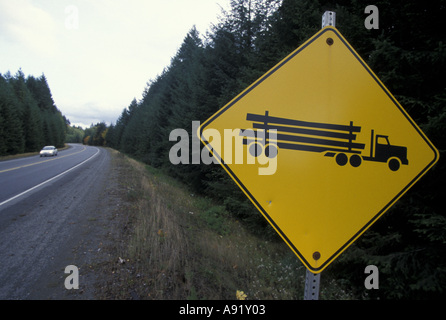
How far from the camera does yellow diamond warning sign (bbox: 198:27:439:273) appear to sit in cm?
161

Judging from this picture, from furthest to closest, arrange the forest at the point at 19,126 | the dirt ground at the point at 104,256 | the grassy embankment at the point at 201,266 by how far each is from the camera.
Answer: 1. the forest at the point at 19,126
2. the grassy embankment at the point at 201,266
3. the dirt ground at the point at 104,256

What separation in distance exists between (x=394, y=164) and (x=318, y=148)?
23.4 inches

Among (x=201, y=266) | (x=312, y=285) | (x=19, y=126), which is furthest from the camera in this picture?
(x=19, y=126)

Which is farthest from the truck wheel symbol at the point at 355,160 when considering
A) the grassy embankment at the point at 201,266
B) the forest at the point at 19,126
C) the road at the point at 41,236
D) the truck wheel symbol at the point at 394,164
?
the forest at the point at 19,126

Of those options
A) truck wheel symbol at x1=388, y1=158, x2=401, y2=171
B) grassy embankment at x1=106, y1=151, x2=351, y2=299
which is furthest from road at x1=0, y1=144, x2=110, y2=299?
truck wheel symbol at x1=388, y1=158, x2=401, y2=171

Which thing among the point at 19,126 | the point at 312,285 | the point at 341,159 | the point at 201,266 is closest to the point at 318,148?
the point at 341,159

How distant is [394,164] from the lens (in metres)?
1.67

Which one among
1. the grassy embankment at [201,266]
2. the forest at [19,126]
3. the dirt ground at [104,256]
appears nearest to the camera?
the dirt ground at [104,256]

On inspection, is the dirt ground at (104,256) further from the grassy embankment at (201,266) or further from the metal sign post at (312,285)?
the metal sign post at (312,285)

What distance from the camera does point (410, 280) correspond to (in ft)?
9.69

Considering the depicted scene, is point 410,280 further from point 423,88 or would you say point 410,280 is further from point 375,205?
point 423,88

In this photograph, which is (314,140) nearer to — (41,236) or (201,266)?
(201,266)

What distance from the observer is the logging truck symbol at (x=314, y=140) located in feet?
5.28
